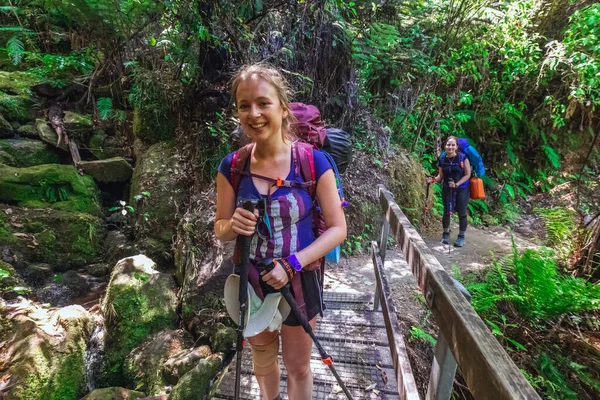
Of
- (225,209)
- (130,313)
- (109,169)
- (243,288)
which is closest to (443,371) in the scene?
(243,288)

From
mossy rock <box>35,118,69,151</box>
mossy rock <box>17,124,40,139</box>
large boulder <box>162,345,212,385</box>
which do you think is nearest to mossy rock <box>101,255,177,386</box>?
large boulder <box>162,345,212,385</box>

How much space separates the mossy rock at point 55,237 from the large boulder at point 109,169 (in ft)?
3.89

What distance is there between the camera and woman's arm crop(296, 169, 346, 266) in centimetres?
160

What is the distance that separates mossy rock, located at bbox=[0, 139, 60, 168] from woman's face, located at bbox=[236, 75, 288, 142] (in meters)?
Result: 7.13

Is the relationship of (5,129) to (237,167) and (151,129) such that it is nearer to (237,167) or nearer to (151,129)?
(151,129)

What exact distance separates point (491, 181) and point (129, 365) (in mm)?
9833

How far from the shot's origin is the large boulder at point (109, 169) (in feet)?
21.9

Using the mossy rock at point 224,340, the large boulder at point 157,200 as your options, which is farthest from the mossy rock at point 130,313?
the large boulder at point 157,200

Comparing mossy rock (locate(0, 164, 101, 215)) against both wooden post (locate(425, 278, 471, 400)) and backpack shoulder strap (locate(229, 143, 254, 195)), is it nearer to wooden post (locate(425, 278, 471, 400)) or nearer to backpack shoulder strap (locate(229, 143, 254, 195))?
backpack shoulder strap (locate(229, 143, 254, 195))

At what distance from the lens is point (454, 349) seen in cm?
120

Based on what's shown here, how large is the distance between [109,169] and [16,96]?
3158mm

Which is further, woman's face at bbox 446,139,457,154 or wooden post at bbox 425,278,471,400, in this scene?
woman's face at bbox 446,139,457,154

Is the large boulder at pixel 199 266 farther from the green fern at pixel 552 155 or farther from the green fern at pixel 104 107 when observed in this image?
the green fern at pixel 552 155

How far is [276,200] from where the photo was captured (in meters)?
1.59
